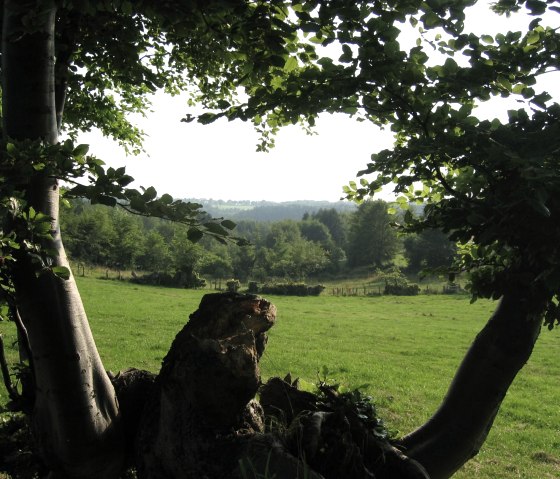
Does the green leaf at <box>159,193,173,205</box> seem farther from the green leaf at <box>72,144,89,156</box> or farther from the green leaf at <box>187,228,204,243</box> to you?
the green leaf at <box>72,144,89,156</box>

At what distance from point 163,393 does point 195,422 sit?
29 centimetres

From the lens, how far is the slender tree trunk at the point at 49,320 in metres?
3.00

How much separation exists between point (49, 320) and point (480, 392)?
2879 mm

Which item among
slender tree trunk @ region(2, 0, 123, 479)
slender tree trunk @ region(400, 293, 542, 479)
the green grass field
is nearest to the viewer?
slender tree trunk @ region(2, 0, 123, 479)

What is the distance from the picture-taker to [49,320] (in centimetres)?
300

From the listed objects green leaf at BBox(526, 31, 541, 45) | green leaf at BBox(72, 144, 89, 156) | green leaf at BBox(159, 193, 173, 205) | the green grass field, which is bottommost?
the green grass field

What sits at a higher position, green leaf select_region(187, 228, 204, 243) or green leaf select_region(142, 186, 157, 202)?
green leaf select_region(142, 186, 157, 202)

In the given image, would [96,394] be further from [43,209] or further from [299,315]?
[299,315]

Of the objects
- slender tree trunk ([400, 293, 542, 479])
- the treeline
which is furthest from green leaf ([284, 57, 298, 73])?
the treeline

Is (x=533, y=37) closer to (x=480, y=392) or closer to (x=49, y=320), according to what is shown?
(x=480, y=392)

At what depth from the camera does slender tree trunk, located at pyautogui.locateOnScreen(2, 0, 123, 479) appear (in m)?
3.00

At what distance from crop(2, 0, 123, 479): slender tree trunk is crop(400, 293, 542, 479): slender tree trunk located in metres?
2.15

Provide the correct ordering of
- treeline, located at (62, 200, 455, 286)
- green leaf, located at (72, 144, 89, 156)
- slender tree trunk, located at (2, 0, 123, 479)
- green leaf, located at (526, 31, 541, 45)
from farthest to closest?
treeline, located at (62, 200, 455, 286), green leaf, located at (526, 31, 541, 45), slender tree trunk, located at (2, 0, 123, 479), green leaf, located at (72, 144, 89, 156)

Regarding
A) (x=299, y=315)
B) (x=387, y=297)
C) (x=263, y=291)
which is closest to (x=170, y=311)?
(x=299, y=315)
